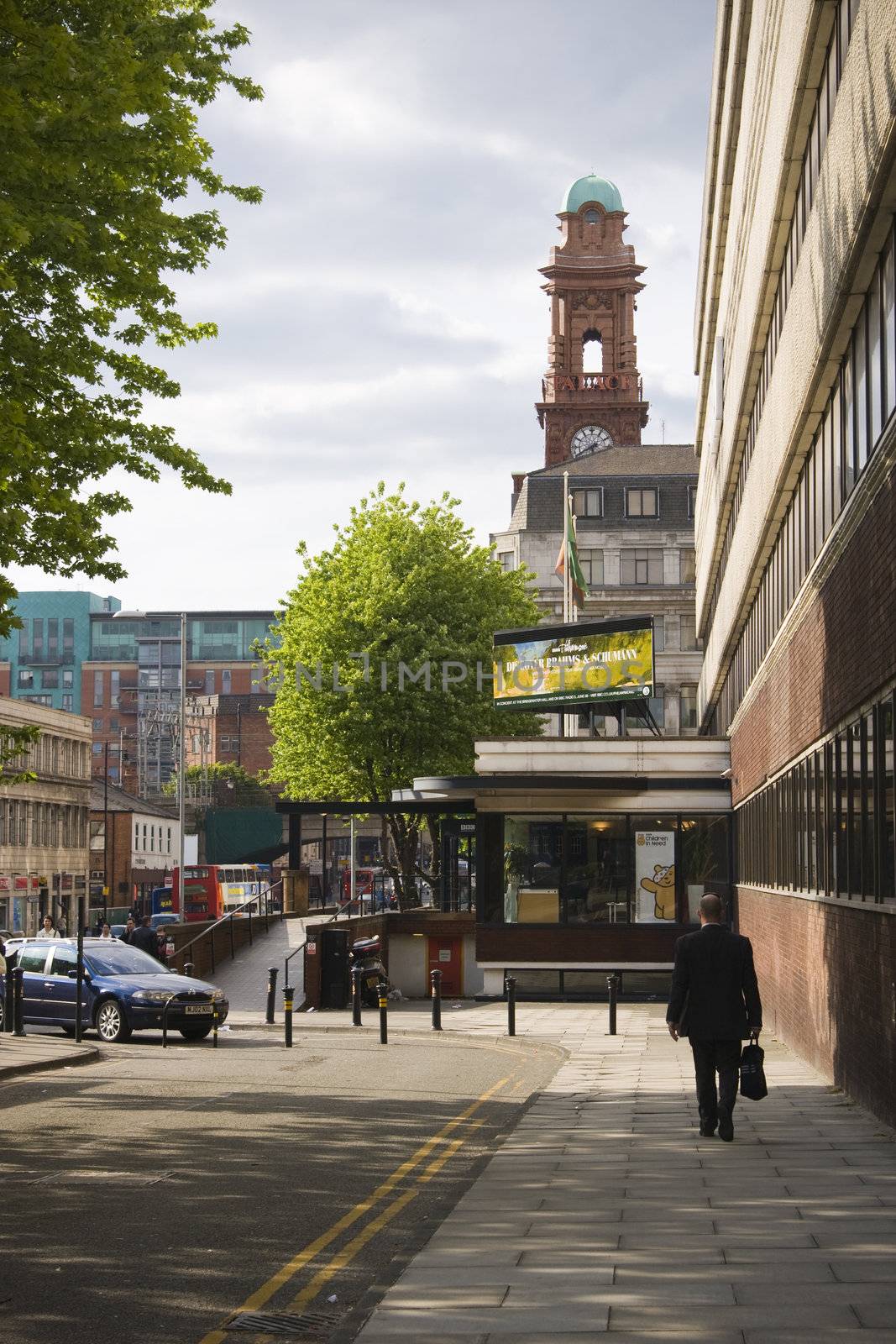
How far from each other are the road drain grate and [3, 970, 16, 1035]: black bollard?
1924cm

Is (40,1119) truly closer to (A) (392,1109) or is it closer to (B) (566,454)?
(A) (392,1109)

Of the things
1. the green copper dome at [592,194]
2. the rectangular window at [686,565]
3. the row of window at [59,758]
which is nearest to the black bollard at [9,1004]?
the row of window at [59,758]

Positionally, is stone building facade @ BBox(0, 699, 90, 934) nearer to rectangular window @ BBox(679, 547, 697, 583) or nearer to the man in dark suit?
rectangular window @ BBox(679, 547, 697, 583)

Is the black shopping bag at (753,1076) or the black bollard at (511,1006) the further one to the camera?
the black bollard at (511,1006)

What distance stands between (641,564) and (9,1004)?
59734mm

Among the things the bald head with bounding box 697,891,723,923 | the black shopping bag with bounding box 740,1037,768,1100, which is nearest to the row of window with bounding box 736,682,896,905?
the bald head with bounding box 697,891,723,923

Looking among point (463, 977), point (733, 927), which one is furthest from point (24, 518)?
point (463, 977)

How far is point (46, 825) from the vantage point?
8275cm

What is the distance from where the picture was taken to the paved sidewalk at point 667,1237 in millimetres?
7055

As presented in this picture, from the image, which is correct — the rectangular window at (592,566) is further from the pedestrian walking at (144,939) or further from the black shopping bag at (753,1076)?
the black shopping bag at (753,1076)

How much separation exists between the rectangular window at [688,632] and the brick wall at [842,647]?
56.6m

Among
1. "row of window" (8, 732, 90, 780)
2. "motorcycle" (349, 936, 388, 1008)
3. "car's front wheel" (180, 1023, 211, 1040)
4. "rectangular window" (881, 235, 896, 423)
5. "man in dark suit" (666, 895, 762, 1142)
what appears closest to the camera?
"man in dark suit" (666, 895, 762, 1142)

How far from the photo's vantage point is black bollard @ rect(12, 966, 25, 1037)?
25.9m

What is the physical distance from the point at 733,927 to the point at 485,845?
5941 millimetres
